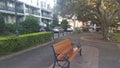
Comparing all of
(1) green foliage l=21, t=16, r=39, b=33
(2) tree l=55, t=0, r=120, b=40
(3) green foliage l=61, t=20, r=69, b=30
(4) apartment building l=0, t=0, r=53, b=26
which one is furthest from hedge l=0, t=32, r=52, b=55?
(3) green foliage l=61, t=20, r=69, b=30

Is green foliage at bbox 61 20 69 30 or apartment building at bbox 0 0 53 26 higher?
apartment building at bbox 0 0 53 26

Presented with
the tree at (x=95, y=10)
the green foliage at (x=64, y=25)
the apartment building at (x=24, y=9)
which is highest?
the apartment building at (x=24, y=9)

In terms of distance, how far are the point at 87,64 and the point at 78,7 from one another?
13168 mm

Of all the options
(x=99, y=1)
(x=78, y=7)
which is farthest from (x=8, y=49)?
(x=99, y=1)

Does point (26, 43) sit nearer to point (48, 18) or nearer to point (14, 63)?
point (14, 63)

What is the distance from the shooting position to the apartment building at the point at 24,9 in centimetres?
4188

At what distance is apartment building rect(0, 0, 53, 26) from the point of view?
4188 cm

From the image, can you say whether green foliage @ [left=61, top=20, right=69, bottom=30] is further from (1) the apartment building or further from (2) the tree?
(2) the tree

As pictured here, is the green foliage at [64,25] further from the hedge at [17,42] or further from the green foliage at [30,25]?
the hedge at [17,42]

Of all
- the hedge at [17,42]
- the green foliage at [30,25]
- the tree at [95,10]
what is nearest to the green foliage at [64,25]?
the green foliage at [30,25]

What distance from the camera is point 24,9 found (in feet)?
165

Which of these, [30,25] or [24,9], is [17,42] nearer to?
[30,25]

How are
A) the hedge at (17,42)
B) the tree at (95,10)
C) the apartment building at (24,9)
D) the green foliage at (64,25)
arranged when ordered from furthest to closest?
the green foliage at (64,25)
the apartment building at (24,9)
the tree at (95,10)
the hedge at (17,42)

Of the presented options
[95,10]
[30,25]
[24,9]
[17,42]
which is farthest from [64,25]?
[17,42]
